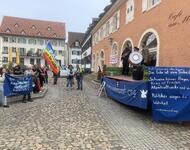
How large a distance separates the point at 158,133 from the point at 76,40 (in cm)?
7384

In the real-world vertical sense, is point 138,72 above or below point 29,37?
below

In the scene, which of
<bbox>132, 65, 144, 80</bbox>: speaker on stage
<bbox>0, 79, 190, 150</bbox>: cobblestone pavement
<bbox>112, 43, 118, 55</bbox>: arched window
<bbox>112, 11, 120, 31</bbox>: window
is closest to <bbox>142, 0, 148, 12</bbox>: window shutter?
<bbox>132, 65, 144, 80</bbox>: speaker on stage

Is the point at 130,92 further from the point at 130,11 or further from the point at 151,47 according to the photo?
the point at 130,11

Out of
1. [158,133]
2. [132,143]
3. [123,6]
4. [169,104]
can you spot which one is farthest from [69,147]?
[123,6]

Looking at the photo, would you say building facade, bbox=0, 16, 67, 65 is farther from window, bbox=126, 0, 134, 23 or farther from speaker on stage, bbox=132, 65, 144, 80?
speaker on stage, bbox=132, 65, 144, 80

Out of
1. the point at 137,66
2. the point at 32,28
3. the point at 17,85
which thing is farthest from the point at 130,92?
the point at 32,28

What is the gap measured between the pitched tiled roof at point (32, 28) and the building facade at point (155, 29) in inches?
2071

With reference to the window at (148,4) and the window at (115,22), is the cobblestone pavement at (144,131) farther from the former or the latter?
the window at (115,22)

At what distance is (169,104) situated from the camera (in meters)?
8.85

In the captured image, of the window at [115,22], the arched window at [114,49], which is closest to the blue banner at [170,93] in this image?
the arched window at [114,49]

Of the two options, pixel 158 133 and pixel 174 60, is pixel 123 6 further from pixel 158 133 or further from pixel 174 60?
pixel 158 133

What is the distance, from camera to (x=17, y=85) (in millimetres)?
12633

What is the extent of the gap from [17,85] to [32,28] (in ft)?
210

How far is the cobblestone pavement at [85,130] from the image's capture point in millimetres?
6570
